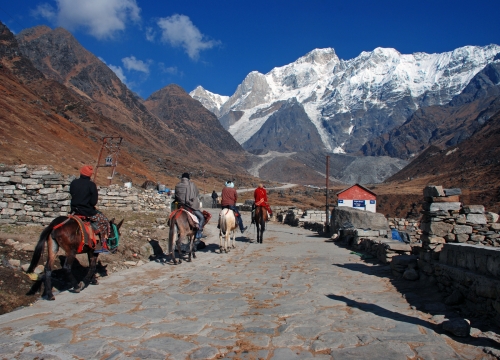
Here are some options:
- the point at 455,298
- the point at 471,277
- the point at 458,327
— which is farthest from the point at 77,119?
the point at 458,327

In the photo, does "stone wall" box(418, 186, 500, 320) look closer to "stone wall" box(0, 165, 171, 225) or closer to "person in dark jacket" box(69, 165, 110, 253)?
"person in dark jacket" box(69, 165, 110, 253)

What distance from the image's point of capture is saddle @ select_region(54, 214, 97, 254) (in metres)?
7.26

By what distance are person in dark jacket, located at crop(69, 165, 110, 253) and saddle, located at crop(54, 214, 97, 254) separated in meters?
0.15

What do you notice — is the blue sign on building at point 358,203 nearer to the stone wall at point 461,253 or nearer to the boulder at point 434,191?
the stone wall at point 461,253

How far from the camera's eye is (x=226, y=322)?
5805 millimetres

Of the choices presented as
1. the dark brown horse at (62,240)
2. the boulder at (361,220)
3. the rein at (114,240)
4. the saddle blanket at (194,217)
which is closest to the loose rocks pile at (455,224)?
the saddle blanket at (194,217)

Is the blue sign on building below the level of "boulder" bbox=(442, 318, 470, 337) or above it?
above

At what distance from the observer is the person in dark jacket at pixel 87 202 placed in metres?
7.73

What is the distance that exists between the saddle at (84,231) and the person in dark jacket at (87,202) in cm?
15

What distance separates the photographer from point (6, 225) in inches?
446

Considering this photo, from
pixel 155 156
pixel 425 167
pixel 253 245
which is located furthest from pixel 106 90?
pixel 253 245

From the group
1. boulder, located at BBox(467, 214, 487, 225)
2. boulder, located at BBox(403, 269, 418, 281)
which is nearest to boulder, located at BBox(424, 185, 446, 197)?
boulder, located at BBox(467, 214, 487, 225)

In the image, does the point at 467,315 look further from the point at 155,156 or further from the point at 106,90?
the point at 106,90

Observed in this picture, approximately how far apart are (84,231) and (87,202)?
26.9 inches
